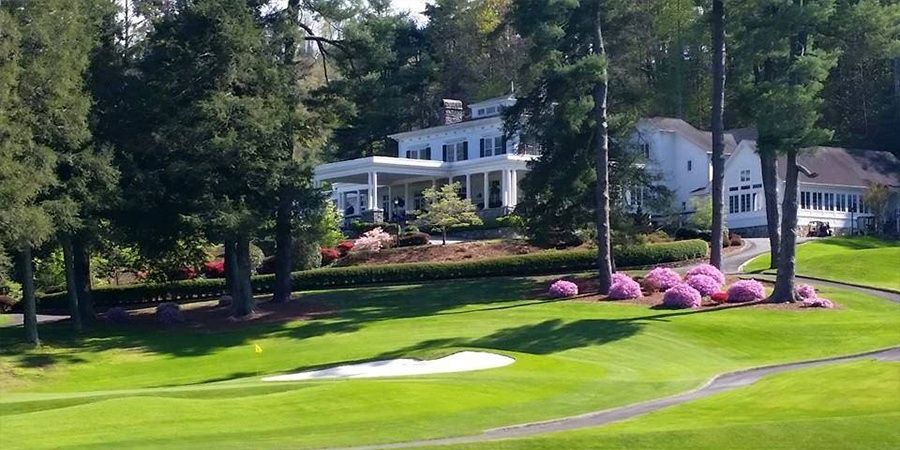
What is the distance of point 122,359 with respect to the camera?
127ft

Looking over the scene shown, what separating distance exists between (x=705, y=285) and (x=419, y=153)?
42.7m

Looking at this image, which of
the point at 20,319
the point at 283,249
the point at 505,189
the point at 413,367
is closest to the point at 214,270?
the point at 20,319

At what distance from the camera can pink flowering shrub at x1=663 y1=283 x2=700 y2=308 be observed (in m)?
41.2

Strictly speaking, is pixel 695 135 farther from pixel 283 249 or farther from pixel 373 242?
pixel 283 249

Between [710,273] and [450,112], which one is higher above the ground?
[450,112]

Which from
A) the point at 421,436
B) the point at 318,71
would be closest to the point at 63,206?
the point at 421,436

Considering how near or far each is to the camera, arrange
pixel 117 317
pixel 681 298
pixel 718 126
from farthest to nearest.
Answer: pixel 117 317 < pixel 718 126 < pixel 681 298

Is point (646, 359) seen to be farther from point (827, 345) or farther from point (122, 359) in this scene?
point (122, 359)

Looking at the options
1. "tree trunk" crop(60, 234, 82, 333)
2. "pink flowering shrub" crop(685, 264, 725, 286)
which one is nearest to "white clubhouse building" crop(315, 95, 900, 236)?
"pink flowering shrub" crop(685, 264, 725, 286)

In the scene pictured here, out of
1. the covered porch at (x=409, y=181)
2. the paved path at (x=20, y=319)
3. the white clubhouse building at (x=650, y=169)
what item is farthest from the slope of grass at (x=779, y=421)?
the covered porch at (x=409, y=181)

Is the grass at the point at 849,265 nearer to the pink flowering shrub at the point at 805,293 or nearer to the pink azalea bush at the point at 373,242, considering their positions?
the pink flowering shrub at the point at 805,293

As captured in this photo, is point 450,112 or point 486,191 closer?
point 486,191

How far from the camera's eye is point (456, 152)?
80.4m

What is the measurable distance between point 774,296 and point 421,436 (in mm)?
25802
